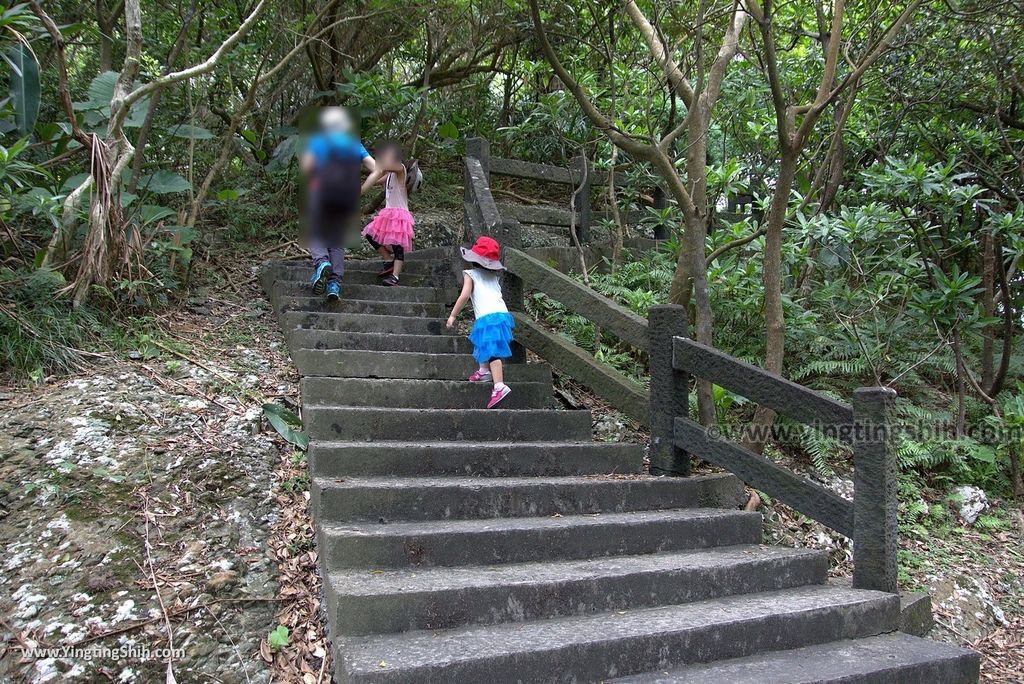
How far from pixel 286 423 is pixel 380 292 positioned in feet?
6.73

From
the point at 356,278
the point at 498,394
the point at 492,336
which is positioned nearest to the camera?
the point at 498,394

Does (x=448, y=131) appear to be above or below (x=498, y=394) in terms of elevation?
above

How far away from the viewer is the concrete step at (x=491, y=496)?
378cm

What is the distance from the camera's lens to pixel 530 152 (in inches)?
408

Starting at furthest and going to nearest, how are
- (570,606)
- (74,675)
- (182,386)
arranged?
1. (182,386)
2. (570,606)
3. (74,675)

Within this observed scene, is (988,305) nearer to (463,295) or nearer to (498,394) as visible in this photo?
(498,394)

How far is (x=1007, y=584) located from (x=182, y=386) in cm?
613

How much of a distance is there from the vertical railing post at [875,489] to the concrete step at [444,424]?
1.86 metres

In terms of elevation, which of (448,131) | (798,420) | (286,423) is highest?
(448,131)

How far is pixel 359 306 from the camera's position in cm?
624

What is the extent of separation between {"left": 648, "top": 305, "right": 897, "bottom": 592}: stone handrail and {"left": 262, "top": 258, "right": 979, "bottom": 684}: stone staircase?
9.1 inches

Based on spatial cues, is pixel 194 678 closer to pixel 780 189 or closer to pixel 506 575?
pixel 506 575

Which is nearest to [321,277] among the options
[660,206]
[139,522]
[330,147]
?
[330,147]

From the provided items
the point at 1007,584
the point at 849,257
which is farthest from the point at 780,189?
the point at 1007,584
